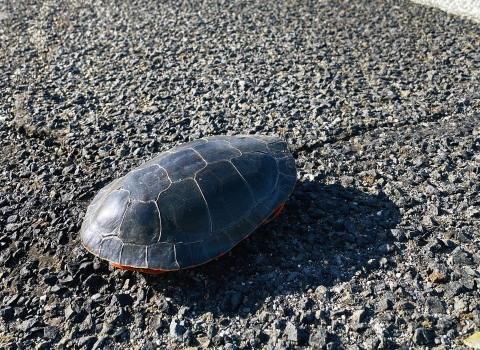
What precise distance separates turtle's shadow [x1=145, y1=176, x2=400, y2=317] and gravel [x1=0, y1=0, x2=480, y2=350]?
0.01 metres

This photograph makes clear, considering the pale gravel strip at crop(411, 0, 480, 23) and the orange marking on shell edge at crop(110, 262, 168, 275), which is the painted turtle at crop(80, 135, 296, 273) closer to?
the orange marking on shell edge at crop(110, 262, 168, 275)

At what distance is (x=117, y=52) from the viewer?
7039 millimetres

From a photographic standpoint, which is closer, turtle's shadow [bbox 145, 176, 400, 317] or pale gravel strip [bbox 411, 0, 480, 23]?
turtle's shadow [bbox 145, 176, 400, 317]

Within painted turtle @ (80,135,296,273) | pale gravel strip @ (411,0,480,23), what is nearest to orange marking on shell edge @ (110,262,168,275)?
painted turtle @ (80,135,296,273)

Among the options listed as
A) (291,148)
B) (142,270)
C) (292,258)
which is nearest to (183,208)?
(142,270)

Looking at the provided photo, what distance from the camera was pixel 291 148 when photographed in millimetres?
4812

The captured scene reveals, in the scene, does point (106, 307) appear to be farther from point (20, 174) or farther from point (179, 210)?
point (20, 174)

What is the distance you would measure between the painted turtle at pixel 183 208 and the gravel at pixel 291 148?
0.33 meters

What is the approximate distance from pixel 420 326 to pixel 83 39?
6.72m

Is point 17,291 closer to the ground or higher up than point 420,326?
closer to the ground

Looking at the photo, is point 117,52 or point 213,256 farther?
point 117,52

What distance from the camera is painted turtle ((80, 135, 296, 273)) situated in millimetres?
3238

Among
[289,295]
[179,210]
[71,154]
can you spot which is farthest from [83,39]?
[289,295]

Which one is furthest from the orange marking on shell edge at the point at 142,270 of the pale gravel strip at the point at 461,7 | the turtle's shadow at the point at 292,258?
the pale gravel strip at the point at 461,7
